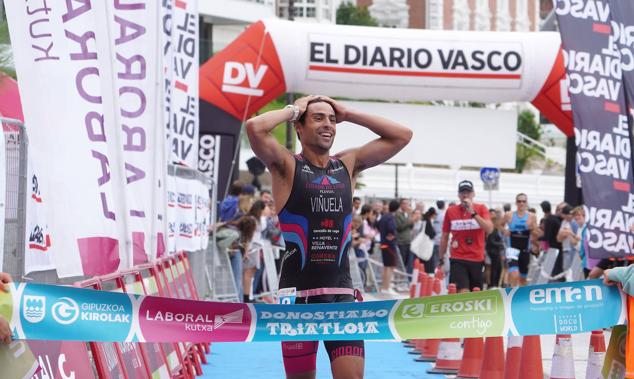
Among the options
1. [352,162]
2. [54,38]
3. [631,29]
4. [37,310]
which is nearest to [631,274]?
[352,162]

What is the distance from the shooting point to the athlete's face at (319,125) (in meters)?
6.70

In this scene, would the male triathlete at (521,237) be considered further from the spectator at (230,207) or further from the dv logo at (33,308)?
the dv logo at (33,308)

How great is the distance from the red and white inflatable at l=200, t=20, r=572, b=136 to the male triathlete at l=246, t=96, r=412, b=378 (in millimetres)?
14622

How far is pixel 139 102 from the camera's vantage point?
980cm

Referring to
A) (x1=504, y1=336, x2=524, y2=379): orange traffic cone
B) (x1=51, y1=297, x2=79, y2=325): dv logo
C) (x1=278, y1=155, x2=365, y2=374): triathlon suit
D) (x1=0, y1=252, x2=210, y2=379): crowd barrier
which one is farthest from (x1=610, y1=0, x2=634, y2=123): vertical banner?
(x1=51, y1=297, x2=79, y2=325): dv logo

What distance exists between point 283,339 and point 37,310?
1.35 metres

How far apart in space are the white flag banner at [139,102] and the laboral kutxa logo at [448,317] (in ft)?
11.4

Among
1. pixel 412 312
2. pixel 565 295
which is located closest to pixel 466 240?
pixel 565 295

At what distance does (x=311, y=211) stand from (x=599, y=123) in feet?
18.4

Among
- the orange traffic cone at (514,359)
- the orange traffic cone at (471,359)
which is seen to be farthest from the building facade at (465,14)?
the orange traffic cone at (514,359)

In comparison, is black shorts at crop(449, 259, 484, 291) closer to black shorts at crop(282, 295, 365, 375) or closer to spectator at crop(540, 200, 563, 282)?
spectator at crop(540, 200, 563, 282)

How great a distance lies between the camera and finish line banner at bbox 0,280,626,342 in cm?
593

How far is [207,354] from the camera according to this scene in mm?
13766

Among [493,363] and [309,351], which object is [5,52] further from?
[493,363]
